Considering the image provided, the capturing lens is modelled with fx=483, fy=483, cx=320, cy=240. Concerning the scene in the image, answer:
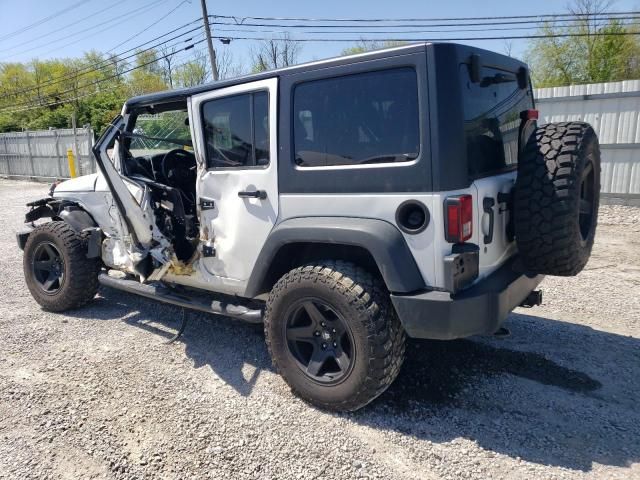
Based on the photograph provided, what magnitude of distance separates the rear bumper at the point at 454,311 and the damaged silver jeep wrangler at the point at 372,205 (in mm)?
10

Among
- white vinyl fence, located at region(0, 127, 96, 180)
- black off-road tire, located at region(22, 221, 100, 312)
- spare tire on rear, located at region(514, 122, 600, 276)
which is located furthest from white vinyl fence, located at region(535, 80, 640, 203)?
white vinyl fence, located at region(0, 127, 96, 180)

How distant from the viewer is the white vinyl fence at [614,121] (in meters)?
8.84

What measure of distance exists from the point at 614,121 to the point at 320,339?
27.9 ft

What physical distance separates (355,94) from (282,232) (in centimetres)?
98

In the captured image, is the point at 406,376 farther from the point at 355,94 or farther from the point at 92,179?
the point at 92,179

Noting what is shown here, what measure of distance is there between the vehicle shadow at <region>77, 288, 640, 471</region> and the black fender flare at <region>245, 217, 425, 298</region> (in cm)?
94

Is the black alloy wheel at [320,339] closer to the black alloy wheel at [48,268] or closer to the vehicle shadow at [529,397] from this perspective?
the vehicle shadow at [529,397]

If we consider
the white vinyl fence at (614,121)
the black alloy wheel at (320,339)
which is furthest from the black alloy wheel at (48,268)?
the white vinyl fence at (614,121)

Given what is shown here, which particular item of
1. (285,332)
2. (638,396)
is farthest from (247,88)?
(638,396)

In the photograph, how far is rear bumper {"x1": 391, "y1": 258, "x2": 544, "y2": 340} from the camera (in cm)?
263

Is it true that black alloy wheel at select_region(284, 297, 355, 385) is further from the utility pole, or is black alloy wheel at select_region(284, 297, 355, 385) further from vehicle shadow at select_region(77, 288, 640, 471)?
→ the utility pole

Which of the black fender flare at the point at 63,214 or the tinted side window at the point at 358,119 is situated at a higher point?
the tinted side window at the point at 358,119

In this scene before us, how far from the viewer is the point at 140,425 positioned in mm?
3057

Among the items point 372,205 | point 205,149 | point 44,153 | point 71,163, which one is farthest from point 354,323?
point 44,153
